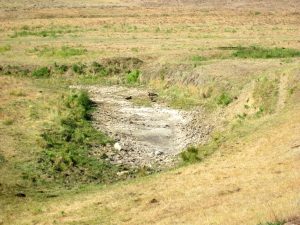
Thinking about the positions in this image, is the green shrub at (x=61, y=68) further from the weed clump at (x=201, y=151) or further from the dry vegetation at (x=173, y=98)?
the weed clump at (x=201, y=151)

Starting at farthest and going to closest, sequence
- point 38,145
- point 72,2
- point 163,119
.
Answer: point 72,2 < point 163,119 < point 38,145

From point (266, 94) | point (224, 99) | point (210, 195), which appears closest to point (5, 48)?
point (224, 99)

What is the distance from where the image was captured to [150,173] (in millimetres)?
31484

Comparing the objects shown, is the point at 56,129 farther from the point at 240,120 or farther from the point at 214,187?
the point at 214,187

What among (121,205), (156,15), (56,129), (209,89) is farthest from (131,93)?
(156,15)

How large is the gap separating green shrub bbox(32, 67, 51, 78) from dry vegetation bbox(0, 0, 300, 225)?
0.38 ft

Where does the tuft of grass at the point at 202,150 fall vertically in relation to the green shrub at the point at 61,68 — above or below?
above

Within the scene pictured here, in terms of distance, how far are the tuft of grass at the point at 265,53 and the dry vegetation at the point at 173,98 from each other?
0.33 feet

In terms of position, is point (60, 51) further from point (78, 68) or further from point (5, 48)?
point (5, 48)

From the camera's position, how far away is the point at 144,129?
1583 inches

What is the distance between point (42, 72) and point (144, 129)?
1787 cm

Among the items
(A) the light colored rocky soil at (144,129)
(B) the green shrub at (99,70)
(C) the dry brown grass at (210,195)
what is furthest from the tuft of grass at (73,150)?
(B) the green shrub at (99,70)

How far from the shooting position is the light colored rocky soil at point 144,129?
3459cm

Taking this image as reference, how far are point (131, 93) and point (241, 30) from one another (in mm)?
29484
